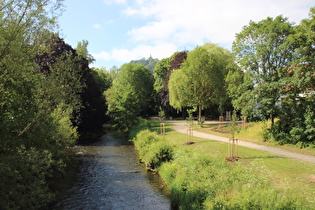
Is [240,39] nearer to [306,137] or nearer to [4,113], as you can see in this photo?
[306,137]

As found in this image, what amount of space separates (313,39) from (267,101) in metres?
5.18

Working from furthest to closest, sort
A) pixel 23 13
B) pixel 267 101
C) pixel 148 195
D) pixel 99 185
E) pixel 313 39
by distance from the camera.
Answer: pixel 267 101
pixel 313 39
pixel 99 185
pixel 148 195
pixel 23 13

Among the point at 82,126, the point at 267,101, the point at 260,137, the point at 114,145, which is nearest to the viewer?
the point at 267,101

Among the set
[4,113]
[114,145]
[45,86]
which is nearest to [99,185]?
[45,86]

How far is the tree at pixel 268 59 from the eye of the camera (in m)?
17.9

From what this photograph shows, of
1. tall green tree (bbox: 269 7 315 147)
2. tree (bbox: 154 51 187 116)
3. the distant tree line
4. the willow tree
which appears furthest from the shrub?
tree (bbox: 154 51 187 116)

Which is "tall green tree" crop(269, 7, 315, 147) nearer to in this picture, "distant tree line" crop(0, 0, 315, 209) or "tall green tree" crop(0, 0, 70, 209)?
"distant tree line" crop(0, 0, 315, 209)

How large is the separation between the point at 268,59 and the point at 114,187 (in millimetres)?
15324

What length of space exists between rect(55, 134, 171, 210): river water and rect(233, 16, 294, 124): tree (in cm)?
1085

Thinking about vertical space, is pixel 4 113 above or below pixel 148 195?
above

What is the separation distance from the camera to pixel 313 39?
51.7 feet

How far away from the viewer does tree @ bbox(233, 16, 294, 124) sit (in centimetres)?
1788

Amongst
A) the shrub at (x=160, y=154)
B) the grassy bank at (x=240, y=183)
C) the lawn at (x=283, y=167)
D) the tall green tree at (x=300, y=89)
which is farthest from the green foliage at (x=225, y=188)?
the tall green tree at (x=300, y=89)

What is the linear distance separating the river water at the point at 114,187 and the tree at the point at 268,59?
10.9 metres
